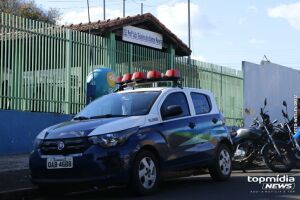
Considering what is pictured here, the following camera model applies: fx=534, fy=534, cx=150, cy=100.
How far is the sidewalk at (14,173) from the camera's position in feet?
28.8

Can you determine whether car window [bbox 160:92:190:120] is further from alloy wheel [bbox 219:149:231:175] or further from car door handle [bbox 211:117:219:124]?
alloy wheel [bbox 219:149:231:175]

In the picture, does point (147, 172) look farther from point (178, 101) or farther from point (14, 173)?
point (14, 173)

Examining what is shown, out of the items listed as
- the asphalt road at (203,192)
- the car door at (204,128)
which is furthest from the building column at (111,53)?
the asphalt road at (203,192)

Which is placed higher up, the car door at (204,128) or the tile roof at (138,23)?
the tile roof at (138,23)

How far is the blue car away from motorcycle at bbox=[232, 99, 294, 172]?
199cm

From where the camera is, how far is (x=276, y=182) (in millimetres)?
9828

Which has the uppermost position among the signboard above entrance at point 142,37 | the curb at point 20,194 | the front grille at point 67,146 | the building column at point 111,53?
the signboard above entrance at point 142,37

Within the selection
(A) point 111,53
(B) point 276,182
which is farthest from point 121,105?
(A) point 111,53

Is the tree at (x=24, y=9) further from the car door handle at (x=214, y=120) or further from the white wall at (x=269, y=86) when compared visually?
the car door handle at (x=214, y=120)

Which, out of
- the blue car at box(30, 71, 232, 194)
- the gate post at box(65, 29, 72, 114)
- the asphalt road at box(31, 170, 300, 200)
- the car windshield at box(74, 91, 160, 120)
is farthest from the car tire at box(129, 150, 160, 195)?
the gate post at box(65, 29, 72, 114)

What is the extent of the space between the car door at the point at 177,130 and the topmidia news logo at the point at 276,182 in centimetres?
148

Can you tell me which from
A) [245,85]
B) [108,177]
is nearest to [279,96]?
[245,85]

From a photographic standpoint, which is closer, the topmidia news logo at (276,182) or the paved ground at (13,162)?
the topmidia news logo at (276,182)

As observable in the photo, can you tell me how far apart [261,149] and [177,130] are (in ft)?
11.4
